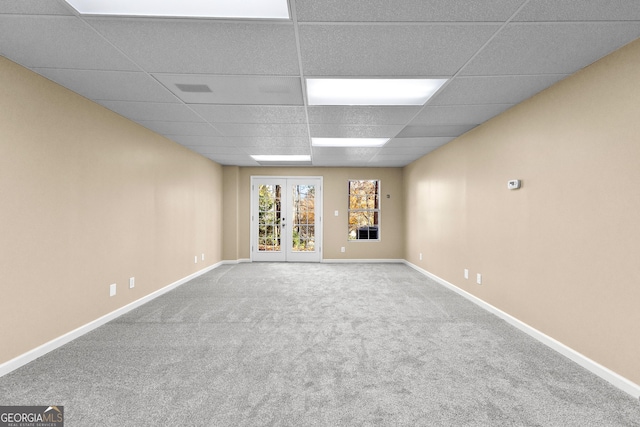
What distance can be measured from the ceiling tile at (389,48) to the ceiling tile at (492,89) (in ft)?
1.12

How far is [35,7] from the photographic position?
174 cm

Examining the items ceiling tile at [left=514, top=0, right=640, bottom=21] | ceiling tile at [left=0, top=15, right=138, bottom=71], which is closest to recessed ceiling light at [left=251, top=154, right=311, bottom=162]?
ceiling tile at [left=0, top=15, right=138, bottom=71]

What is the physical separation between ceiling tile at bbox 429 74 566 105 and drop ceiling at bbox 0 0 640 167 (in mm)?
17

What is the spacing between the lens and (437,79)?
2.65 metres

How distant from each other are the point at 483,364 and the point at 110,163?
4097 mm

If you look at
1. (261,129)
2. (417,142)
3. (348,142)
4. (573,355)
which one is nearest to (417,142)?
(417,142)

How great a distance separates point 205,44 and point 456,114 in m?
2.74

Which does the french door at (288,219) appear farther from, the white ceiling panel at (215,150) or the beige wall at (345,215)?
the white ceiling panel at (215,150)

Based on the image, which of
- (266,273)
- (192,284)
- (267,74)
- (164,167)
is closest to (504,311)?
(267,74)

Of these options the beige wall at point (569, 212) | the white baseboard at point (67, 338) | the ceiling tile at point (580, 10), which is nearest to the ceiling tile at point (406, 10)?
the ceiling tile at point (580, 10)

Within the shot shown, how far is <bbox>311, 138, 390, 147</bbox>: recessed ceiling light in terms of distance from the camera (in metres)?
4.80

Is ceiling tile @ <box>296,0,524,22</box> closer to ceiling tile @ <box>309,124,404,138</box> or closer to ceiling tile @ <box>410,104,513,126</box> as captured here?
ceiling tile @ <box>410,104,513,126</box>

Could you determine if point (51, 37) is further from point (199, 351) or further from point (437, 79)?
point (437, 79)

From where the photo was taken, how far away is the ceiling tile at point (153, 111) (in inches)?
128
